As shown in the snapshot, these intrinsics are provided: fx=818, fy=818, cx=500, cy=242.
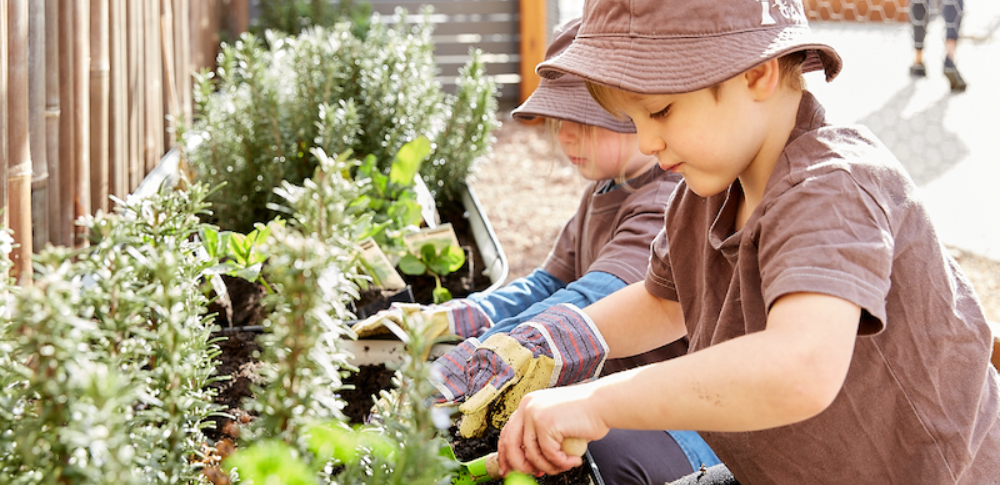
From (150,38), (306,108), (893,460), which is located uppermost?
(150,38)

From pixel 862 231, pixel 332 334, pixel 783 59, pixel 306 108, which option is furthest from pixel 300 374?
pixel 306 108

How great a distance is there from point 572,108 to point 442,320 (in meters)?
0.47

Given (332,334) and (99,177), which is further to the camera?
(99,177)

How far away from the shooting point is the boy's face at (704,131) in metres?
0.89

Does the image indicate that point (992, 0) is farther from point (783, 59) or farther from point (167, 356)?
point (167, 356)

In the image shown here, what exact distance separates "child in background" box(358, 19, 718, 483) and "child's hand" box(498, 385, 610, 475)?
15.1 inches

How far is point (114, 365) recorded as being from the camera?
0.51 meters

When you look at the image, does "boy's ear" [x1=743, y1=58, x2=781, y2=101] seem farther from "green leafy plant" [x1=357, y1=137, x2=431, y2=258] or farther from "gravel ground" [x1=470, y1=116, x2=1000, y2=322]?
"gravel ground" [x1=470, y1=116, x2=1000, y2=322]

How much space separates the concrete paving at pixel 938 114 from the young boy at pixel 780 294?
260 centimetres

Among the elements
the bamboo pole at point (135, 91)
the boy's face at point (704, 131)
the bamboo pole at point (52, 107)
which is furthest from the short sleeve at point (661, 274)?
the bamboo pole at point (135, 91)

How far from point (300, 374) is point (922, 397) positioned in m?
0.75

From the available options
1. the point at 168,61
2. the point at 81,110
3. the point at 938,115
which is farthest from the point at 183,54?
the point at 938,115

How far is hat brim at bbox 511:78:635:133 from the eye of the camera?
1.52 m

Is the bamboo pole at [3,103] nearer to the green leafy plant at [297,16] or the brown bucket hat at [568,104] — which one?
the brown bucket hat at [568,104]
